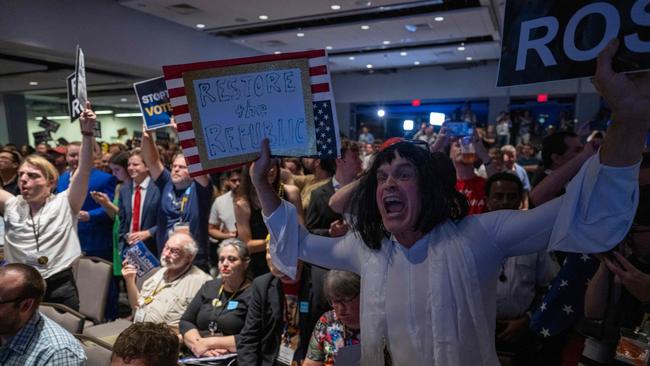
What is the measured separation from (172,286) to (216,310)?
44 centimetres

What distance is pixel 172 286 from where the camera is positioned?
10.2 feet

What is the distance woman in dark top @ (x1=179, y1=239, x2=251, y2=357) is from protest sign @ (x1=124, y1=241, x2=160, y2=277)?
62 cm

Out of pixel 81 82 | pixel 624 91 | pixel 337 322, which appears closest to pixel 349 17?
pixel 81 82

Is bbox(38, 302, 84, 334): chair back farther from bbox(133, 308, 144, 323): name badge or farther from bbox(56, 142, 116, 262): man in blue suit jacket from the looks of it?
bbox(56, 142, 116, 262): man in blue suit jacket

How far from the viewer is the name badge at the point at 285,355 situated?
2584 millimetres

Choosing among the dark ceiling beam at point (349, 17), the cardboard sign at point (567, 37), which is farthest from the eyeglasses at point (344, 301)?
the dark ceiling beam at point (349, 17)

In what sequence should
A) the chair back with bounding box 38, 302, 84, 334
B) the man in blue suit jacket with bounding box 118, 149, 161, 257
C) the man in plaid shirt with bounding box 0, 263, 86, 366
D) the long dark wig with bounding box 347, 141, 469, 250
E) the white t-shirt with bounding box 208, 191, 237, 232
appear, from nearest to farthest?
the long dark wig with bounding box 347, 141, 469, 250 → the man in plaid shirt with bounding box 0, 263, 86, 366 → the chair back with bounding box 38, 302, 84, 334 → the man in blue suit jacket with bounding box 118, 149, 161, 257 → the white t-shirt with bounding box 208, 191, 237, 232

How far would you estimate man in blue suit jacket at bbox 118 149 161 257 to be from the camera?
389 cm

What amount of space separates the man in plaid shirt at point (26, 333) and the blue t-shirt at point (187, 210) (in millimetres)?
1566

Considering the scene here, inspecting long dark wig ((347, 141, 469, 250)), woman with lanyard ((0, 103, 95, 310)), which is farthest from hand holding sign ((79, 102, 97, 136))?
long dark wig ((347, 141, 469, 250))

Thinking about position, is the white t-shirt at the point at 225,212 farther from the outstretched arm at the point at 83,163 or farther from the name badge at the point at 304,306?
the name badge at the point at 304,306

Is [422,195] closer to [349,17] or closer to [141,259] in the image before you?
[141,259]

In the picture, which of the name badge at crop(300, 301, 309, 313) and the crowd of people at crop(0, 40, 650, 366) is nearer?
the crowd of people at crop(0, 40, 650, 366)

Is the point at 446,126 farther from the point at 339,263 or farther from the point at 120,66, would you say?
the point at 120,66
